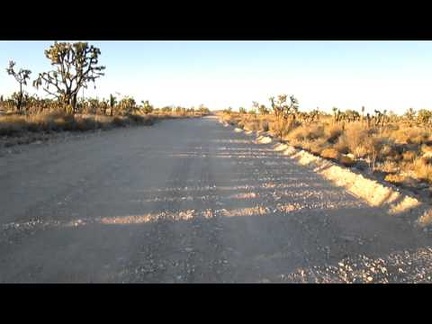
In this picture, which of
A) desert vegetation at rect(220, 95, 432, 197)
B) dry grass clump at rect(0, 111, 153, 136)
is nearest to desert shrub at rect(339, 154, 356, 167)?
desert vegetation at rect(220, 95, 432, 197)

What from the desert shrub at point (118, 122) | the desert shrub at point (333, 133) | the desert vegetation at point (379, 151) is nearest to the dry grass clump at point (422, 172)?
the desert vegetation at point (379, 151)

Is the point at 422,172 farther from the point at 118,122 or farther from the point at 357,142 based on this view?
the point at 118,122

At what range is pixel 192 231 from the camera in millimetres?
6121

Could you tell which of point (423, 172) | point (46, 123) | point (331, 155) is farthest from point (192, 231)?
point (46, 123)

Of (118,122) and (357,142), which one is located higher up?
(357,142)

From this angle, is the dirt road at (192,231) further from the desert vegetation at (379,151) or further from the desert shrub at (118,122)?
the desert shrub at (118,122)

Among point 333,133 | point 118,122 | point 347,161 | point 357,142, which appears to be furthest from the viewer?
point 118,122

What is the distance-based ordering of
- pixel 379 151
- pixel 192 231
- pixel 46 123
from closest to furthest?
1. pixel 192 231
2. pixel 379 151
3. pixel 46 123

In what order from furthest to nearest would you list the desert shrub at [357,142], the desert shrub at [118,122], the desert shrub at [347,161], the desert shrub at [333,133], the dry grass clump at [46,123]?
1. the desert shrub at [118,122]
2. the desert shrub at [333,133]
3. the dry grass clump at [46,123]
4. the desert shrub at [357,142]
5. the desert shrub at [347,161]

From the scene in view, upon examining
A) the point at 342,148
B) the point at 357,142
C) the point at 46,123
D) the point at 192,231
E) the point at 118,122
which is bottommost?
the point at 118,122

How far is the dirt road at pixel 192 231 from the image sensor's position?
466 centimetres
